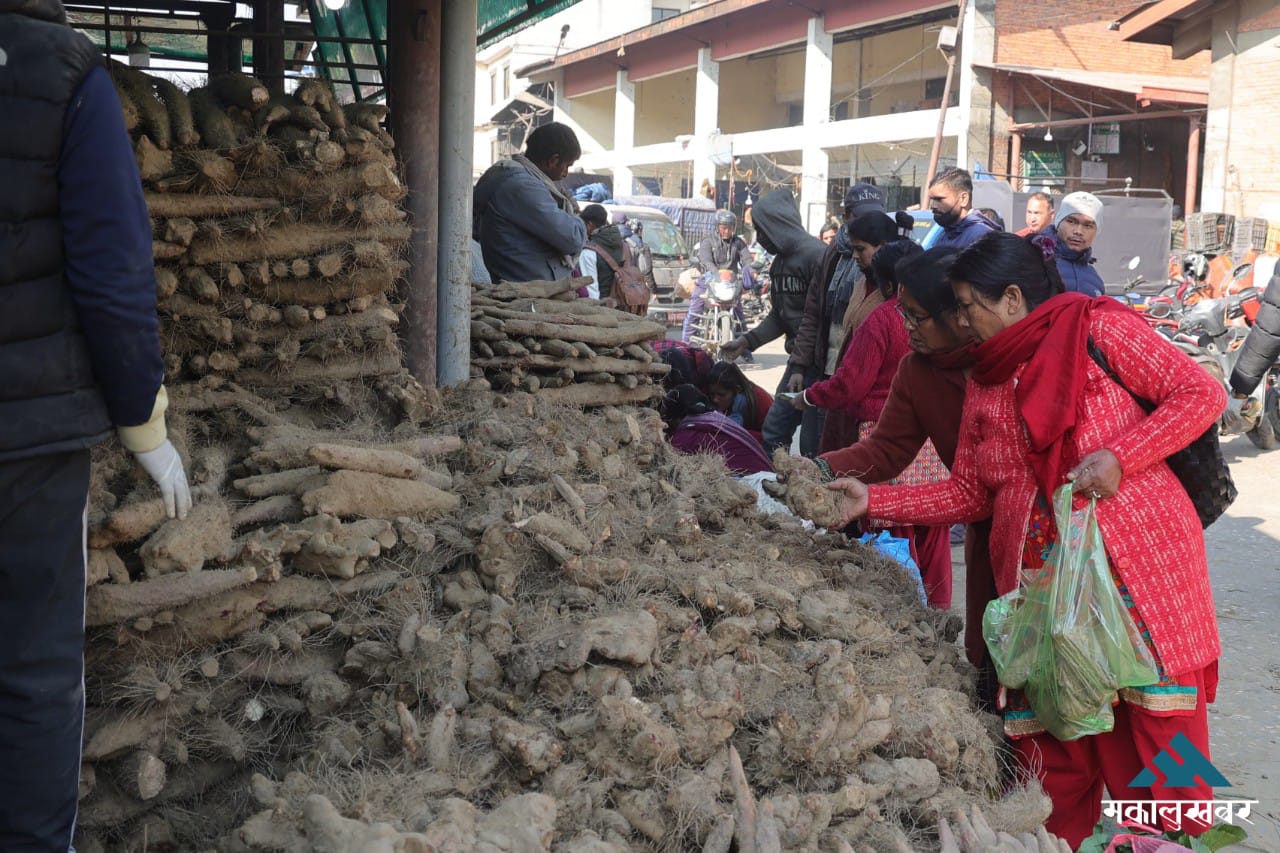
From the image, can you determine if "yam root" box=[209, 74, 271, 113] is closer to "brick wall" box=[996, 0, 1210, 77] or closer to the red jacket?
the red jacket

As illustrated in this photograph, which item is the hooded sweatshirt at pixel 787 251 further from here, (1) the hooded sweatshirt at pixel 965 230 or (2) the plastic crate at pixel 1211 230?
(2) the plastic crate at pixel 1211 230

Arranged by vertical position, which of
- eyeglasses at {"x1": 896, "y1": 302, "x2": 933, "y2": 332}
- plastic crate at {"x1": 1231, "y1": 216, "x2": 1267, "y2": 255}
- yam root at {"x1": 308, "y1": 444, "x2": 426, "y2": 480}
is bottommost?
yam root at {"x1": 308, "y1": 444, "x2": 426, "y2": 480}

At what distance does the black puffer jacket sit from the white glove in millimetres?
5852

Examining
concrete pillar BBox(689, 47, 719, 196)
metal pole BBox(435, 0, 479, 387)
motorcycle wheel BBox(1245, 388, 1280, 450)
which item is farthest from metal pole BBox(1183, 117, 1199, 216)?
metal pole BBox(435, 0, 479, 387)

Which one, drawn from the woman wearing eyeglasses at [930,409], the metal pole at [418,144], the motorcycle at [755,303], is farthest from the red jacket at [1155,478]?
the motorcycle at [755,303]

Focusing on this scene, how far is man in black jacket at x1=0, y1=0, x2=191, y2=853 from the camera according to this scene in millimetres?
2080

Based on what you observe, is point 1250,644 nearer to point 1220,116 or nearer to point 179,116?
point 179,116

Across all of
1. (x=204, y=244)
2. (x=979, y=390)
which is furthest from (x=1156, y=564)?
(x=204, y=244)

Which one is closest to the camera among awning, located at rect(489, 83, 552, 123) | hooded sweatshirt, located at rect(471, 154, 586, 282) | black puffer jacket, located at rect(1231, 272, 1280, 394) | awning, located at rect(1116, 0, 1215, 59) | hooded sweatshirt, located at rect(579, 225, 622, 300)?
hooded sweatshirt, located at rect(471, 154, 586, 282)

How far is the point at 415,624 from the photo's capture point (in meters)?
2.69

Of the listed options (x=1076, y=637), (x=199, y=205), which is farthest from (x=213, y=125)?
(x=1076, y=637)

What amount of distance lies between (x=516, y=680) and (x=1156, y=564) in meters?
1.60

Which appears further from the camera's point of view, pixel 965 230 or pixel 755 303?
pixel 755 303

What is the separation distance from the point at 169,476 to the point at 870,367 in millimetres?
3045
